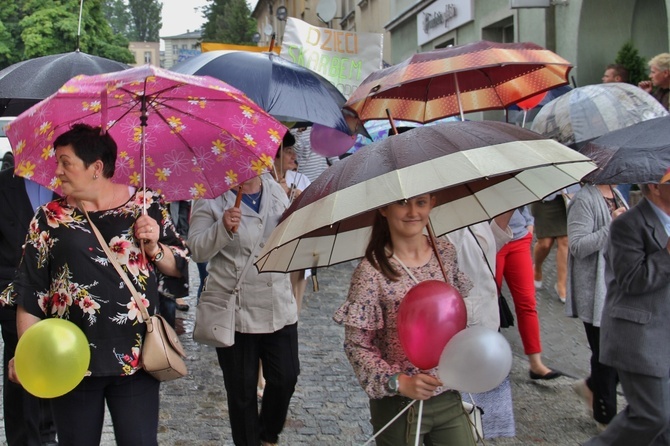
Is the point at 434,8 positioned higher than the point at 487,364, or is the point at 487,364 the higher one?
the point at 434,8

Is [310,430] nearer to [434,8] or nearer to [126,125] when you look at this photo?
[126,125]

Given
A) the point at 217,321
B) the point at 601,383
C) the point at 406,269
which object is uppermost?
the point at 406,269

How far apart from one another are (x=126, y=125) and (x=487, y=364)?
7.54 feet

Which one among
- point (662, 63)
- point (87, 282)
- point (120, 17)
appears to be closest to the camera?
point (87, 282)

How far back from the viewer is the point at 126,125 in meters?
4.21

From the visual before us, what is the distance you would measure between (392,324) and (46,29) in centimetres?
4842

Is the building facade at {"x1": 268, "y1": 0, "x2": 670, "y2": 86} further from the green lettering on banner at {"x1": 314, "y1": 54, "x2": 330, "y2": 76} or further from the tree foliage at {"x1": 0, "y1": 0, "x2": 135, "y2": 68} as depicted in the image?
the tree foliage at {"x1": 0, "y1": 0, "x2": 135, "y2": 68}

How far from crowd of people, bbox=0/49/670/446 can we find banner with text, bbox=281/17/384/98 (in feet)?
10.6

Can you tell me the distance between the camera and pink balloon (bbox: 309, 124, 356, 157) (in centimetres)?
650

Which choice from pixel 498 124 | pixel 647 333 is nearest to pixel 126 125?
pixel 498 124

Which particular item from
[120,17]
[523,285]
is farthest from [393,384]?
[120,17]

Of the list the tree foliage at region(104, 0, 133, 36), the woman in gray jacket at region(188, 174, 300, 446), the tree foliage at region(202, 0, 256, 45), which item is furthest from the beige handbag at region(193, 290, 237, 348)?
the tree foliage at region(104, 0, 133, 36)

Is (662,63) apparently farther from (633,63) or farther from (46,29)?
(46,29)

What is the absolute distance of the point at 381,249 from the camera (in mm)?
3186
